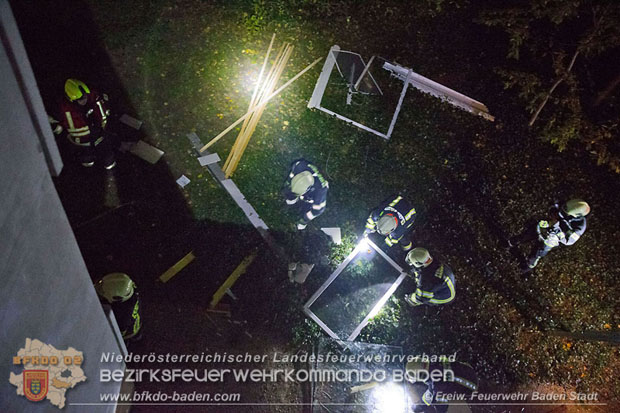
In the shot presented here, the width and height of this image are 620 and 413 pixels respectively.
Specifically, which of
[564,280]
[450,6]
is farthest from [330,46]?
[564,280]

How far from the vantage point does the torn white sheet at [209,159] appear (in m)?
8.86

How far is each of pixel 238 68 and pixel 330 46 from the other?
Result: 2.36 m

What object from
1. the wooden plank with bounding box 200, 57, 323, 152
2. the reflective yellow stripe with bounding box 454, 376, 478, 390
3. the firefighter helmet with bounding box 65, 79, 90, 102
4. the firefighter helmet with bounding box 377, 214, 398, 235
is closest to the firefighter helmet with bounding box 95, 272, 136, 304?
the firefighter helmet with bounding box 65, 79, 90, 102

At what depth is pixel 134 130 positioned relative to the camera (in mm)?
9016

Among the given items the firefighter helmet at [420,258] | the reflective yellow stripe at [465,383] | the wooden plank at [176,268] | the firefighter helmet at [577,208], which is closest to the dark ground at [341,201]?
the wooden plank at [176,268]

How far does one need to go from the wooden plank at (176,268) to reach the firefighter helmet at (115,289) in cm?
140

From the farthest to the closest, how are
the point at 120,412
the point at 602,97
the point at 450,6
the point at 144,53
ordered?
the point at 450,6
the point at 602,97
the point at 144,53
the point at 120,412

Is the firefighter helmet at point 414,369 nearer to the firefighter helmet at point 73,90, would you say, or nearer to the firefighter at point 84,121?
the firefighter at point 84,121

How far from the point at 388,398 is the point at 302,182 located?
3.95 metres

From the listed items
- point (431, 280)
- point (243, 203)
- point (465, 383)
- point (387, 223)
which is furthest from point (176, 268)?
point (465, 383)

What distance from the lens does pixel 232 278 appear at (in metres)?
7.92

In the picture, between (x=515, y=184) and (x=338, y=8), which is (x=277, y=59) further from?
(x=515, y=184)

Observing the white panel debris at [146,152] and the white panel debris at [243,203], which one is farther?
the white panel debris at [146,152]

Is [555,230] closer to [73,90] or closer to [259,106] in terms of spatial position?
[259,106]
